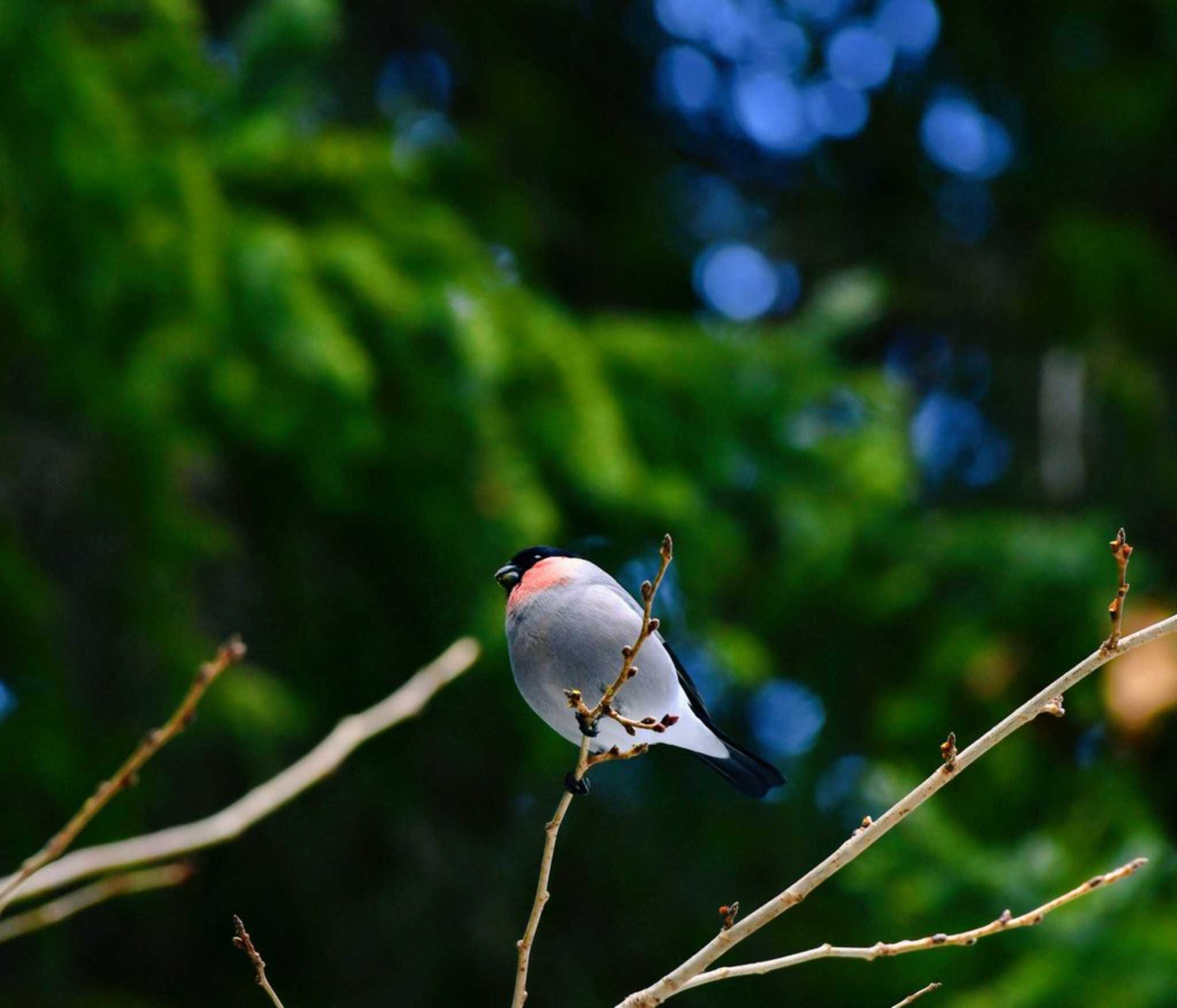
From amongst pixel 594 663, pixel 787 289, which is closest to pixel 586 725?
pixel 594 663

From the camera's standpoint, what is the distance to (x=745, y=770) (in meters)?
2.38

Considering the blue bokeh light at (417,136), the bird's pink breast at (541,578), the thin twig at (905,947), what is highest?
the blue bokeh light at (417,136)

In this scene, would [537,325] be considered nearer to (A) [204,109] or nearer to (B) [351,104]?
(A) [204,109]

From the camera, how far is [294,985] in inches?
235

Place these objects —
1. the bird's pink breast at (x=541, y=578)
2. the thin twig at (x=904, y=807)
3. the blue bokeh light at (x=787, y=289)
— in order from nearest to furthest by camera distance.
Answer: the thin twig at (x=904, y=807) < the bird's pink breast at (x=541, y=578) < the blue bokeh light at (x=787, y=289)

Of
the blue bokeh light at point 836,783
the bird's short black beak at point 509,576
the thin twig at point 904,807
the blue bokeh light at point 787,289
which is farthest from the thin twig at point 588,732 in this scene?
the blue bokeh light at point 787,289

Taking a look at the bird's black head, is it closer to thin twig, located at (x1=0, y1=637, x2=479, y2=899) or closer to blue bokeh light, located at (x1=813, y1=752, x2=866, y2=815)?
thin twig, located at (x1=0, y1=637, x2=479, y2=899)

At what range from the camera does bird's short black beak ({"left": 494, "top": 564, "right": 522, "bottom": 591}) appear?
7.13 ft

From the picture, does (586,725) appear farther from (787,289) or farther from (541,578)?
(787,289)

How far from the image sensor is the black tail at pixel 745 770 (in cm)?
225

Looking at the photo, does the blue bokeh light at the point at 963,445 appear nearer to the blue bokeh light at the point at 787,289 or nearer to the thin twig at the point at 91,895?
the blue bokeh light at the point at 787,289

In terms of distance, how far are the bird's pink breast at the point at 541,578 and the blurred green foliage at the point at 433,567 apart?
1914mm

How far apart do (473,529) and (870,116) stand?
442 centimetres

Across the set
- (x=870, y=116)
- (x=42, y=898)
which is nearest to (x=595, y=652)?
(x=42, y=898)
